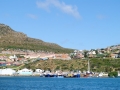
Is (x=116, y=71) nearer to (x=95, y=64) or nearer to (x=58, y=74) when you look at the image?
(x=95, y=64)

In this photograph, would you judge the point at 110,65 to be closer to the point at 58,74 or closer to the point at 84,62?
the point at 84,62

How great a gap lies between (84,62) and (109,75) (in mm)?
21208

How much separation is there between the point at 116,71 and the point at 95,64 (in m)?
14.3

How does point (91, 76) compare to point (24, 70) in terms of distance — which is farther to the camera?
point (24, 70)

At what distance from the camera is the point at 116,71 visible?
185250 millimetres

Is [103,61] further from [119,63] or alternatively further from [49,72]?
[49,72]

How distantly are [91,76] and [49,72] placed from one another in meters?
26.6

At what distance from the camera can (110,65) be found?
192 meters

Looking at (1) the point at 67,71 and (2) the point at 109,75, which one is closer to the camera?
(2) the point at 109,75

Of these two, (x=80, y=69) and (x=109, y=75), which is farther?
(x=80, y=69)

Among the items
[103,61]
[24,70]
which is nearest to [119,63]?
[103,61]

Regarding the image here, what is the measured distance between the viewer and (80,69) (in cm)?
19575

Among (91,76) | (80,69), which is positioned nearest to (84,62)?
(80,69)

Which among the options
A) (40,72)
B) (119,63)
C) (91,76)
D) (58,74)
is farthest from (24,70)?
(119,63)
